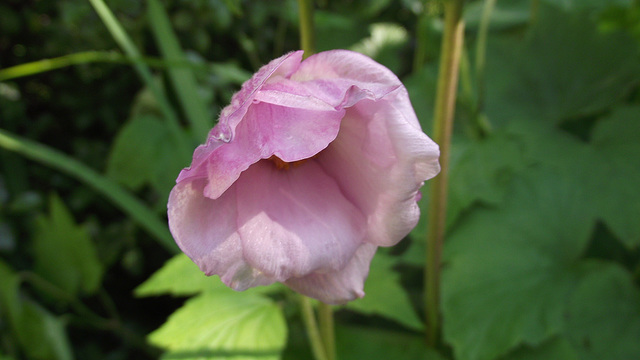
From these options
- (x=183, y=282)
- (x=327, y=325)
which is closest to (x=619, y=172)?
(x=327, y=325)

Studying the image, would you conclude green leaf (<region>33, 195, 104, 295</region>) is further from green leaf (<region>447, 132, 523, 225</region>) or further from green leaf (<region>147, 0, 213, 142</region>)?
green leaf (<region>447, 132, 523, 225</region>)

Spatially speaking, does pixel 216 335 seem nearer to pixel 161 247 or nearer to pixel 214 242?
pixel 214 242

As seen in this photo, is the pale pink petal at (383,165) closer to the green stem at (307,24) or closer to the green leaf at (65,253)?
the green stem at (307,24)

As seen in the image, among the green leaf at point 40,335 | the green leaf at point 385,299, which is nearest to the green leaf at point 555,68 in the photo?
the green leaf at point 385,299

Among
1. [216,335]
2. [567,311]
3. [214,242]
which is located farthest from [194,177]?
[567,311]

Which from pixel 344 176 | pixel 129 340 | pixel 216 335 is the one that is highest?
pixel 344 176

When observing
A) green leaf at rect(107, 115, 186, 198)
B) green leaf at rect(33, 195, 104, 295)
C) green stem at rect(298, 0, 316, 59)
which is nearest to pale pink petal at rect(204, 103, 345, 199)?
green stem at rect(298, 0, 316, 59)
